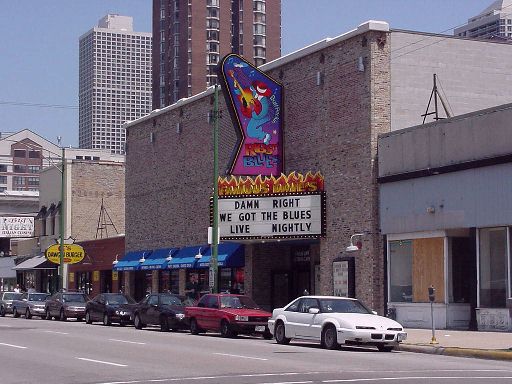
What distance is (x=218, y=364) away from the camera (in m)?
20.8

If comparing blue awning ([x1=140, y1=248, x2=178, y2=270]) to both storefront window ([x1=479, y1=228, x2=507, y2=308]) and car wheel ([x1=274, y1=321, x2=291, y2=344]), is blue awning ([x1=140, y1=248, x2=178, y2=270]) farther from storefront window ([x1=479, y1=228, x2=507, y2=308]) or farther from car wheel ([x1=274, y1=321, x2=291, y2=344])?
car wheel ([x1=274, y1=321, x2=291, y2=344])

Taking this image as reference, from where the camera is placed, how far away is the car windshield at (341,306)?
26.8 m

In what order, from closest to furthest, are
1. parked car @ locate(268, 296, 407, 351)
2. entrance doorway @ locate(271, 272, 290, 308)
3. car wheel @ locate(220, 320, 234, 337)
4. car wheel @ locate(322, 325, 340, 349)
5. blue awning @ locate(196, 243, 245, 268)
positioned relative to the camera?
parked car @ locate(268, 296, 407, 351) < car wheel @ locate(322, 325, 340, 349) < car wheel @ locate(220, 320, 234, 337) < blue awning @ locate(196, 243, 245, 268) < entrance doorway @ locate(271, 272, 290, 308)

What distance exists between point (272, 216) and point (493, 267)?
10593mm

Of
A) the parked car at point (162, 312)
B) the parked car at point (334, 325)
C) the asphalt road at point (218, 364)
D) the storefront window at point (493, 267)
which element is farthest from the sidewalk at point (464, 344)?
the parked car at point (162, 312)

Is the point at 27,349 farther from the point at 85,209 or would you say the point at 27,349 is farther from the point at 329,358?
the point at 85,209

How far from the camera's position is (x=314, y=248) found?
4281cm

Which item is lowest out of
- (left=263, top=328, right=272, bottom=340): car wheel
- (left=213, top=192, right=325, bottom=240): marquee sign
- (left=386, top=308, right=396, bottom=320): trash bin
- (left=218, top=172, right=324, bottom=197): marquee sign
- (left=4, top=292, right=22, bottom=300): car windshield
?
(left=263, top=328, right=272, bottom=340): car wheel

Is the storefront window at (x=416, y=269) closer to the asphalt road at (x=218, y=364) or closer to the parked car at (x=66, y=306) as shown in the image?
the asphalt road at (x=218, y=364)

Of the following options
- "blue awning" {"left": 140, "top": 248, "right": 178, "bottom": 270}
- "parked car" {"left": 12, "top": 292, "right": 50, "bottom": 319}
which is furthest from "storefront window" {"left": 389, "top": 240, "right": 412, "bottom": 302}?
"parked car" {"left": 12, "top": 292, "right": 50, "bottom": 319}

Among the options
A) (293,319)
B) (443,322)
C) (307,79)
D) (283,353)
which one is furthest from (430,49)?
(283,353)

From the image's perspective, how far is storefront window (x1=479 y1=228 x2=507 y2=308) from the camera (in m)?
31.2

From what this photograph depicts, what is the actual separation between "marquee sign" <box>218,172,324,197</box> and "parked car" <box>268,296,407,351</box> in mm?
10873

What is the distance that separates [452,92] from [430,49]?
5.88 ft
